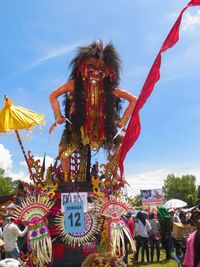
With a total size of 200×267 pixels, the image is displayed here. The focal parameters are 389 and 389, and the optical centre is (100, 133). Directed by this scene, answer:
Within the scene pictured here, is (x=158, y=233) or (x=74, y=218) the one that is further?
(x=158, y=233)

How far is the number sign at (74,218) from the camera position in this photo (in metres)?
6.63

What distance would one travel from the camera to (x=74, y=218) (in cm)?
666

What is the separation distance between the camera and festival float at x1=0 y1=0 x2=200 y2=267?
6.52 m

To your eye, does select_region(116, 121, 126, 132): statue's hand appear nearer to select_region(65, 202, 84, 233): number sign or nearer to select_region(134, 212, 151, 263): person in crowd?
select_region(65, 202, 84, 233): number sign

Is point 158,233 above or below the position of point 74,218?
below

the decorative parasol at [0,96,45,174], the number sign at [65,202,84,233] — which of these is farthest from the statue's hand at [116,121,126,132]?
the number sign at [65,202,84,233]

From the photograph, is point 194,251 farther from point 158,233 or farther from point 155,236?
point 158,233

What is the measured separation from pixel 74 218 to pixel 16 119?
224cm

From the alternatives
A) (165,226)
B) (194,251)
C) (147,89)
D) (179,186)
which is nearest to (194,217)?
(165,226)

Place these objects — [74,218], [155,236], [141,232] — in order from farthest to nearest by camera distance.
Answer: [155,236] → [141,232] → [74,218]

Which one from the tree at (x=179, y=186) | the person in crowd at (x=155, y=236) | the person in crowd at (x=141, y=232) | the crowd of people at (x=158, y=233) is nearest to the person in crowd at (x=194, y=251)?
the crowd of people at (x=158, y=233)

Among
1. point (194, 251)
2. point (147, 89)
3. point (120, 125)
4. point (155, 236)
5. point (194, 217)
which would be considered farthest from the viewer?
point (155, 236)

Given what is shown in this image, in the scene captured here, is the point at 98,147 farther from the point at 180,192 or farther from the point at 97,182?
the point at 180,192

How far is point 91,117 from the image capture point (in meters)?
7.59
